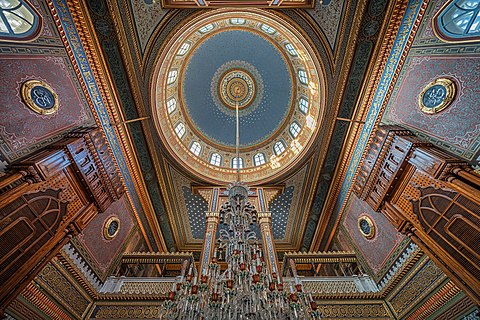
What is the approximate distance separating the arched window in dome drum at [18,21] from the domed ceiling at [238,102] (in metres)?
3.81

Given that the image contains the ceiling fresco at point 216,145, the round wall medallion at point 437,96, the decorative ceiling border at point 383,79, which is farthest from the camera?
the ceiling fresco at point 216,145

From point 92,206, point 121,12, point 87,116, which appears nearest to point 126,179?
point 92,206

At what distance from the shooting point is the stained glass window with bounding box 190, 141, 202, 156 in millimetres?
11534

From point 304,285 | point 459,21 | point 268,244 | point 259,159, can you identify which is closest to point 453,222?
point 459,21

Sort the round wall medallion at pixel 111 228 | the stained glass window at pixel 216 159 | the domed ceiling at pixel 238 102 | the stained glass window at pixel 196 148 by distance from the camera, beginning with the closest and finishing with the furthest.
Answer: the round wall medallion at pixel 111 228, the domed ceiling at pixel 238 102, the stained glass window at pixel 196 148, the stained glass window at pixel 216 159

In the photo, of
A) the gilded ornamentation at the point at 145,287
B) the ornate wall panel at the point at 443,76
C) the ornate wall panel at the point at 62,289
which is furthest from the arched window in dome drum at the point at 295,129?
the ornate wall panel at the point at 62,289

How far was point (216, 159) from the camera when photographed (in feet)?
39.9

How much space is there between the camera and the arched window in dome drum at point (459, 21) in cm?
416

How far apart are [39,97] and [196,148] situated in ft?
23.3

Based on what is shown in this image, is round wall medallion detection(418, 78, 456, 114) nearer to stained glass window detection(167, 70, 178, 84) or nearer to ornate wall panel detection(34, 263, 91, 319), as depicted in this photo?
stained glass window detection(167, 70, 178, 84)

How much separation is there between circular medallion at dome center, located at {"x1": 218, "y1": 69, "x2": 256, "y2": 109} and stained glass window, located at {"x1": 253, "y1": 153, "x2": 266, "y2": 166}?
3.11 metres

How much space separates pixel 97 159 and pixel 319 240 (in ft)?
30.8

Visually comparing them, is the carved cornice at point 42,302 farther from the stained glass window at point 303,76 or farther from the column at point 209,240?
the stained glass window at point 303,76

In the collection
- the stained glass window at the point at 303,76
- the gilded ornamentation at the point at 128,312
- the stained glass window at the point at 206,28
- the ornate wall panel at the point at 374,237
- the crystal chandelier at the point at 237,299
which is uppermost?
the stained glass window at the point at 206,28
